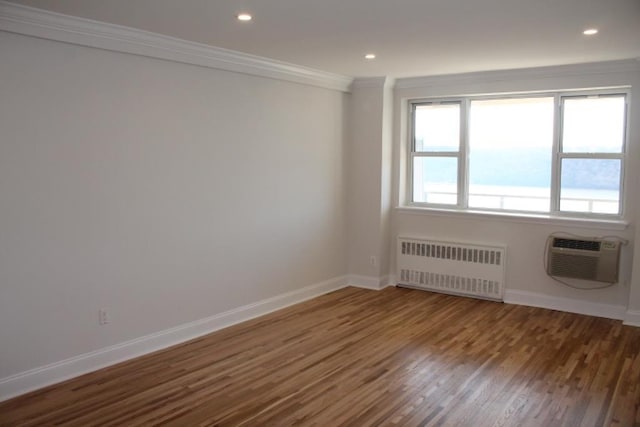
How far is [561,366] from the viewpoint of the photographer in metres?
4.04

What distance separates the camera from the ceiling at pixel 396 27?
316cm

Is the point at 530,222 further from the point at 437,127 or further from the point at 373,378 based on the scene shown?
the point at 373,378

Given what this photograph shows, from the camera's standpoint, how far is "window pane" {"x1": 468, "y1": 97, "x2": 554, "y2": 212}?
18.7ft

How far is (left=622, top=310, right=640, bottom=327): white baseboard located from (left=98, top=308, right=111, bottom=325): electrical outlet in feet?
15.2

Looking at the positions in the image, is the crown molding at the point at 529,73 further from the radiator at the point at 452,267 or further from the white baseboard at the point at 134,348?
the white baseboard at the point at 134,348

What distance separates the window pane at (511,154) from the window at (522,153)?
0.01 m

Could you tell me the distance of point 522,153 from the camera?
5.80 meters

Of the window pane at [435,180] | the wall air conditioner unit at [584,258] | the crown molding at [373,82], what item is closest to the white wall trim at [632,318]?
the wall air conditioner unit at [584,258]

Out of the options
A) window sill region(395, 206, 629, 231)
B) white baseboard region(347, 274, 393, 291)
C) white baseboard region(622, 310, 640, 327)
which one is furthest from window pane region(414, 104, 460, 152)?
white baseboard region(622, 310, 640, 327)

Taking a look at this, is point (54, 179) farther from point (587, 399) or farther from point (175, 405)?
point (587, 399)

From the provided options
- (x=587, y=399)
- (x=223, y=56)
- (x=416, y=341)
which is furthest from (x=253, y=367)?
(x=223, y=56)

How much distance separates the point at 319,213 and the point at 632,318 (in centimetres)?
330

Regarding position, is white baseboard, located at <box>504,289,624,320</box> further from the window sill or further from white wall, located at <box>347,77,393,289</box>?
white wall, located at <box>347,77,393,289</box>

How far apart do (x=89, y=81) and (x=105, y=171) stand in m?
0.64
